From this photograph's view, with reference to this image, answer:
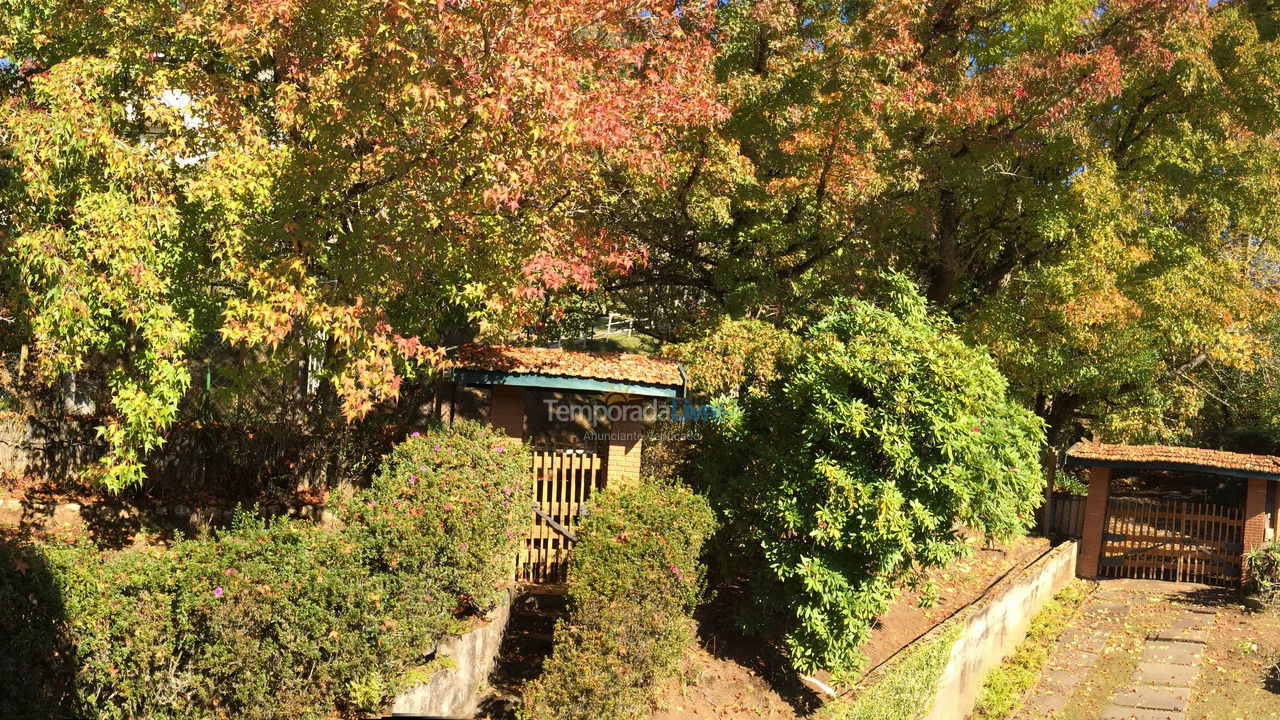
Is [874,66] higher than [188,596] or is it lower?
higher

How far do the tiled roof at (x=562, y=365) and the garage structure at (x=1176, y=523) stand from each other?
34.7 ft

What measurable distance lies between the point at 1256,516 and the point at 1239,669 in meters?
4.44

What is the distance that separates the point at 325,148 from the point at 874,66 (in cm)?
894

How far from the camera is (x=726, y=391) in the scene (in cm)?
1375

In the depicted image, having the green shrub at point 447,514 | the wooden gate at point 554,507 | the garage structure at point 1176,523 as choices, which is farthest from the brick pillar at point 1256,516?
the green shrub at point 447,514

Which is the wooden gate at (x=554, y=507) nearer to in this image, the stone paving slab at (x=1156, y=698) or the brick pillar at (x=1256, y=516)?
the stone paving slab at (x=1156, y=698)

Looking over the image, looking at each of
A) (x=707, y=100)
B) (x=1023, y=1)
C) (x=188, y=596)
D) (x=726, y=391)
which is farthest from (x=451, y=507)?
(x=1023, y=1)

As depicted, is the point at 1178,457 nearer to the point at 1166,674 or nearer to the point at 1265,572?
the point at 1265,572

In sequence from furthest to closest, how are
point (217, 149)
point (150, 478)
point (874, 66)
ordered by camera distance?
point (874, 66) < point (150, 478) < point (217, 149)

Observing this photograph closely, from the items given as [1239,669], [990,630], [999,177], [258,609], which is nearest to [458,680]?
[258,609]

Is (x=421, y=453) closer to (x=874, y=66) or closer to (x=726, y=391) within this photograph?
(x=726, y=391)

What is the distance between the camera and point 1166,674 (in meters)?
14.7

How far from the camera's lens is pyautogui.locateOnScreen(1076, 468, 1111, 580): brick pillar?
64.5ft

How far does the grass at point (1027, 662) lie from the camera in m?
13.9
